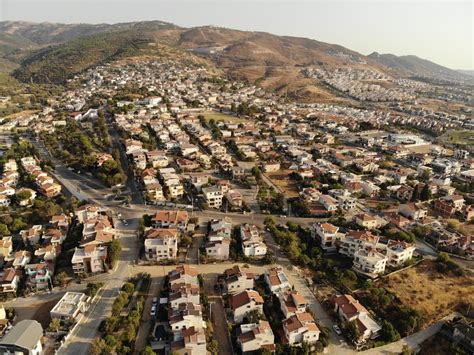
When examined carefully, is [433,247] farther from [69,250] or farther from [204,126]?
[204,126]

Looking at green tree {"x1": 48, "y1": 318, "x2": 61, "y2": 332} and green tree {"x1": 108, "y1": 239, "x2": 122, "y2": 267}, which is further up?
green tree {"x1": 108, "y1": 239, "x2": 122, "y2": 267}

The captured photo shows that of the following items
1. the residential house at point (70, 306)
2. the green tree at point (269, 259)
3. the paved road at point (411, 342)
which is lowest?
the residential house at point (70, 306)

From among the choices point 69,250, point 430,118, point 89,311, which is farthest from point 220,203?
point 430,118

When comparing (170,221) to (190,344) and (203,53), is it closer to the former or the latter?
(190,344)

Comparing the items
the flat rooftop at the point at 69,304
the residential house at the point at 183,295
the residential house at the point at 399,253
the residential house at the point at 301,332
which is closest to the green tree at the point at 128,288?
the flat rooftop at the point at 69,304

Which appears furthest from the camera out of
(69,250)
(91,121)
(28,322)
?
(91,121)

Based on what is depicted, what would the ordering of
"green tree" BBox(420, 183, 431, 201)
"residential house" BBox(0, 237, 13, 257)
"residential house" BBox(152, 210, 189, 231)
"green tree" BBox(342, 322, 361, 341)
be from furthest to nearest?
1. "green tree" BBox(420, 183, 431, 201)
2. "residential house" BBox(152, 210, 189, 231)
3. "residential house" BBox(0, 237, 13, 257)
4. "green tree" BBox(342, 322, 361, 341)

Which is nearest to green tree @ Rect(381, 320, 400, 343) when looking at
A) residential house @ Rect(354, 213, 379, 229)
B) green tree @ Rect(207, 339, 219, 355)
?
green tree @ Rect(207, 339, 219, 355)

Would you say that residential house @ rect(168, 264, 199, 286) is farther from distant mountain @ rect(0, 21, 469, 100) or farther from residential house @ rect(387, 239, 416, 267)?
distant mountain @ rect(0, 21, 469, 100)

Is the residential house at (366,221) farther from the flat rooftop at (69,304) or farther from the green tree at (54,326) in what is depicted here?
the green tree at (54,326)
